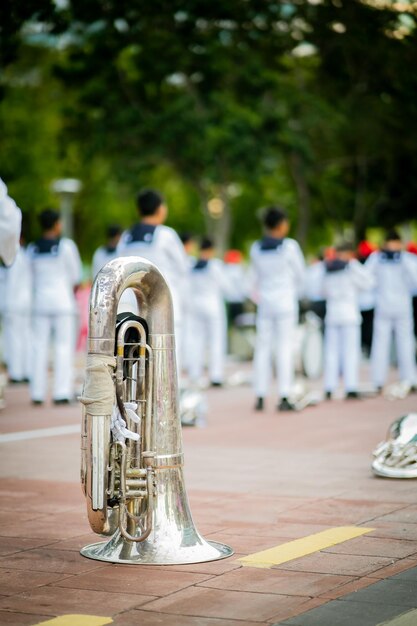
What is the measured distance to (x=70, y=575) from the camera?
17.1ft

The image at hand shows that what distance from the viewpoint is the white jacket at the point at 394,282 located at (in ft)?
46.8

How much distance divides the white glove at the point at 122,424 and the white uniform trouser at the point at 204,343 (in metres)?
10.5

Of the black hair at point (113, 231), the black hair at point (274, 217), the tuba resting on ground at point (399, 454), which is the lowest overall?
the tuba resting on ground at point (399, 454)

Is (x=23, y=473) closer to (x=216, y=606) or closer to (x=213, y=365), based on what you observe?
(x=216, y=606)

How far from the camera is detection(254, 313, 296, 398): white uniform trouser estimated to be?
12.6 meters

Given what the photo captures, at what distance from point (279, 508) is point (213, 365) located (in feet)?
29.6

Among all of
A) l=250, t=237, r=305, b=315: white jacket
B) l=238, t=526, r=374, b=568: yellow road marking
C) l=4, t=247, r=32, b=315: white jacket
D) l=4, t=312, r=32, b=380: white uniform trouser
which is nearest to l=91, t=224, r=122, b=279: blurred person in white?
l=250, t=237, r=305, b=315: white jacket

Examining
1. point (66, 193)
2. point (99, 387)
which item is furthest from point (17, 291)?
point (99, 387)

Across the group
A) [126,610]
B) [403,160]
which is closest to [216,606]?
[126,610]

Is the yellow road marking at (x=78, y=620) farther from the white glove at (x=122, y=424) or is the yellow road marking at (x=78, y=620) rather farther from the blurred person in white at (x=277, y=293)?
the blurred person in white at (x=277, y=293)

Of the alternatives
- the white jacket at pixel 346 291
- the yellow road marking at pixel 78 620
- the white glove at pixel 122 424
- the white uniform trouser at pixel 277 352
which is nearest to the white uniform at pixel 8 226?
the white glove at pixel 122 424

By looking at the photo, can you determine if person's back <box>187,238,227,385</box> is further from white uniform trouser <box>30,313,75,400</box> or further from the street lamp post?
the street lamp post

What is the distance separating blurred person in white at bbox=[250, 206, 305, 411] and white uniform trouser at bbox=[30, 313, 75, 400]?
82.2 inches

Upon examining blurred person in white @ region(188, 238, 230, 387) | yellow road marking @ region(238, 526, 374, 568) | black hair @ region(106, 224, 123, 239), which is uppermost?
black hair @ region(106, 224, 123, 239)
